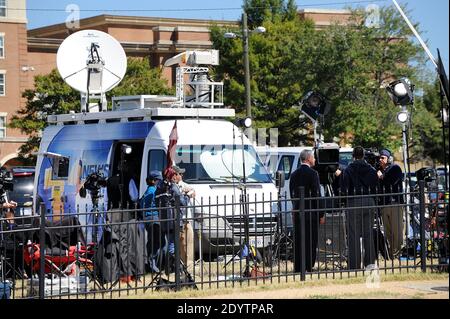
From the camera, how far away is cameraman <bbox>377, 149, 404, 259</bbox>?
49.0ft

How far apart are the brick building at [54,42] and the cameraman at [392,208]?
47287mm

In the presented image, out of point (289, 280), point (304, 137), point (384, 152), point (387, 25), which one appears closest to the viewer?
point (289, 280)

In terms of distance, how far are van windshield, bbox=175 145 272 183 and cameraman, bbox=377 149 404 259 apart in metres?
2.41

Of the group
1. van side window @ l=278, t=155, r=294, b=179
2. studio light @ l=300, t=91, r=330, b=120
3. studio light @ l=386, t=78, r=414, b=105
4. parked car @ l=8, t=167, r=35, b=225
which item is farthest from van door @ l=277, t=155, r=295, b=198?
parked car @ l=8, t=167, r=35, b=225

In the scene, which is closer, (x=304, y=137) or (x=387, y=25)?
(x=387, y=25)

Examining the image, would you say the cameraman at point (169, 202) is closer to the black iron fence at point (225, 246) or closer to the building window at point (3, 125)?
the black iron fence at point (225, 246)

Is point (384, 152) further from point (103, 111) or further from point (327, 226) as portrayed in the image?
point (103, 111)

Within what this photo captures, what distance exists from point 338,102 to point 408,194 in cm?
3561

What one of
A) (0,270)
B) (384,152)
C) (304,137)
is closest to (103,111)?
(384,152)

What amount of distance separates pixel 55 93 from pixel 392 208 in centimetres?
4311

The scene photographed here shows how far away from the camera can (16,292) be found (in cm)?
1419

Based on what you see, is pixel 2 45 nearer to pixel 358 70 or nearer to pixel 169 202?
pixel 358 70

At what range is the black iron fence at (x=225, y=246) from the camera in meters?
13.5

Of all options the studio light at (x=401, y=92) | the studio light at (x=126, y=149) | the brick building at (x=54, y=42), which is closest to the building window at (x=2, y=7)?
the brick building at (x=54, y=42)
